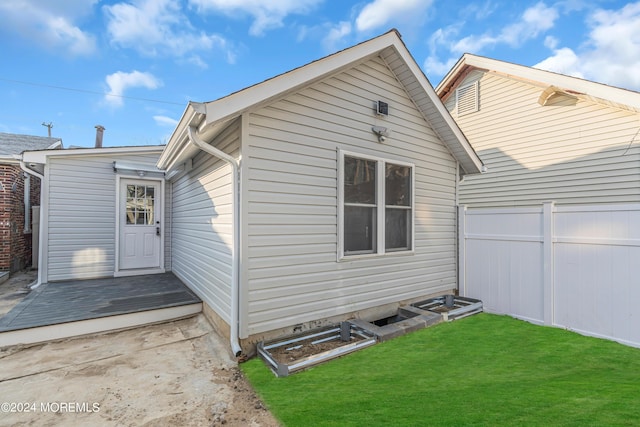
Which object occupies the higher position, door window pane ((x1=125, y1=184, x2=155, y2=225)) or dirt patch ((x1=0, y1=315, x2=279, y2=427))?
door window pane ((x1=125, y1=184, x2=155, y2=225))

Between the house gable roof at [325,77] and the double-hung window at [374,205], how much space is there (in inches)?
44.9

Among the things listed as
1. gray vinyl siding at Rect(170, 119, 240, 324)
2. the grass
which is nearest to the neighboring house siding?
gray vinyl siding at Rect(170, 119, 240, 324)

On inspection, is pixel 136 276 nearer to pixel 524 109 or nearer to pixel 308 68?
pixel 308 68

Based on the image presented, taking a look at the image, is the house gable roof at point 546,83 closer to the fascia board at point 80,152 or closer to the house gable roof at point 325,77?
the house gable roof at point 325,77

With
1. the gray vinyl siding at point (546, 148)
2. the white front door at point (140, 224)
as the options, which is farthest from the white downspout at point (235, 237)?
the gray vinyl siding at point (546, 148)

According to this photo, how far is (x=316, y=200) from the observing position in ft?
13.7

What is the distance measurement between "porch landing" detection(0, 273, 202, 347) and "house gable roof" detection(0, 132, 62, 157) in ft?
15.1

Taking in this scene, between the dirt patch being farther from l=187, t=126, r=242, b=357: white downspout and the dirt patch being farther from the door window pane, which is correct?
the door window pane

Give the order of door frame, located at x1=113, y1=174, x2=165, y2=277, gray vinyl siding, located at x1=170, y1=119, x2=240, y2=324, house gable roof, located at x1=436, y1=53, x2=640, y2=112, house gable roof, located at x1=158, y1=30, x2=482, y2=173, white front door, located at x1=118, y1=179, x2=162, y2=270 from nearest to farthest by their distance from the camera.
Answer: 1. house gable roof, located at x1=158, y1=30, x2=482, y2=173
2. gray vinyl siding, located at x1=170, y1=119, x2=240, y2=324
3. house gable roof, located at x1=436, y1=53, x2=640, y2=112
4. door frame, located at x1=113, y1=174, x2=165, y2=277
5. white front door, located at x1=118, y1=179, x2=162, y2=270

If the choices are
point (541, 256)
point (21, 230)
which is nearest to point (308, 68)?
point (541, 256)

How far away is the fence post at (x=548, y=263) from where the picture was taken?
4.75 metres

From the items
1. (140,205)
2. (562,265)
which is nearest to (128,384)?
(140,205)

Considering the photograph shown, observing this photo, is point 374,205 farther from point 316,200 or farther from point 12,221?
point 12,221

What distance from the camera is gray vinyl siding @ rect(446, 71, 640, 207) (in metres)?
6.13
